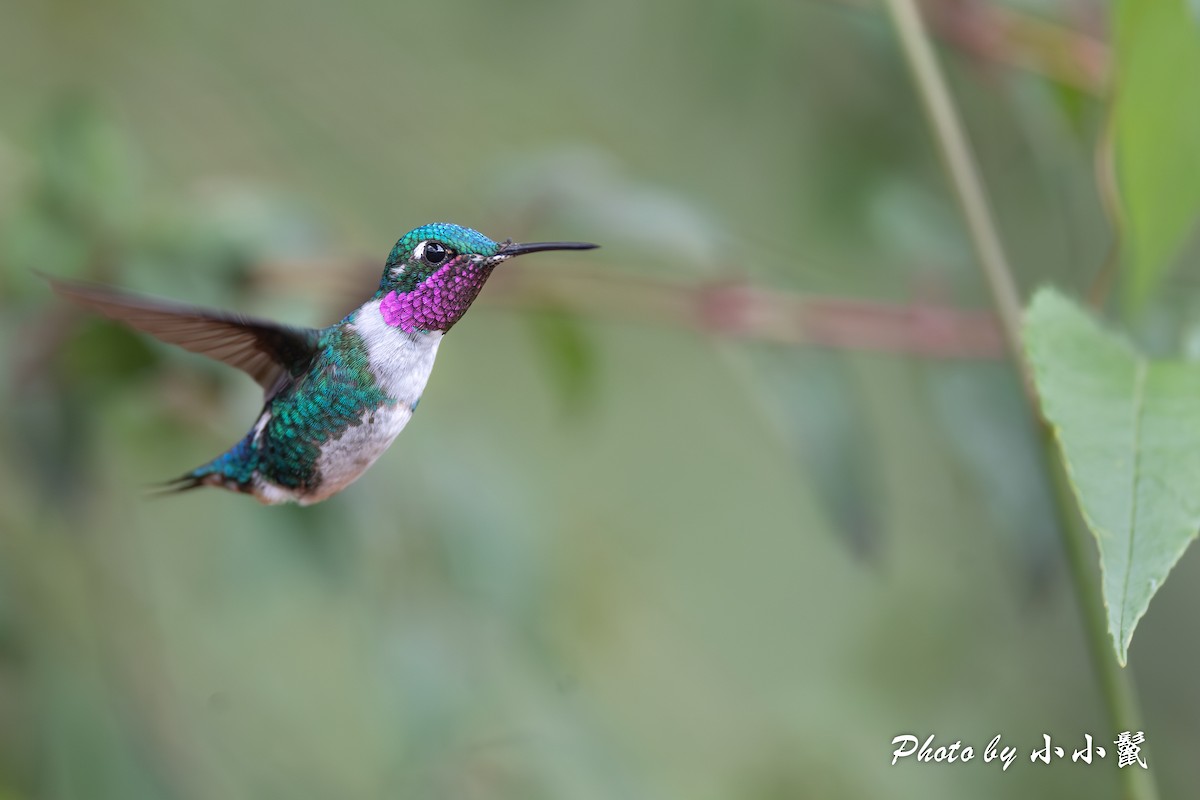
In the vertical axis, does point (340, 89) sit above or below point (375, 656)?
above

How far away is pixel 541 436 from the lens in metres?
4.23

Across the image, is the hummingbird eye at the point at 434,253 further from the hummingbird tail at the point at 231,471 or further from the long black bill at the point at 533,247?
the hummingbird tail at the point at 231,471

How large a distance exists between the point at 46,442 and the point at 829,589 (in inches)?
131

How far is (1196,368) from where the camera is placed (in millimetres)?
980

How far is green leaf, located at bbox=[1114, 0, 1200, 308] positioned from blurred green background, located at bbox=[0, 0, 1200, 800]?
33cm

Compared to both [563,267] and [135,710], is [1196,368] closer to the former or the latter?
[563,267]

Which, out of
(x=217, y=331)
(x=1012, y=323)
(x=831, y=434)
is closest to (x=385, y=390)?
(x=217, y=331)

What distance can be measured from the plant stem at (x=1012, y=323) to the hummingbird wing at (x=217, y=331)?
608 mm

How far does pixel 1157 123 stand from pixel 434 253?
2.42 feet

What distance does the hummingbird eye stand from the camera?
729 millimetres

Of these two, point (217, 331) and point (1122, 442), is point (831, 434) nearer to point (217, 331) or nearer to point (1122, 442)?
point (1122, 442)

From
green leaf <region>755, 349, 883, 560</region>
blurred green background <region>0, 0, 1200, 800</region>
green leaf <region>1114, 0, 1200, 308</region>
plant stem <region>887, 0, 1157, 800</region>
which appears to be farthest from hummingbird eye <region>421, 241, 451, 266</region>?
green leaf <region>755, 349, 883, 560</region>

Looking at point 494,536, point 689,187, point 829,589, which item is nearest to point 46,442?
point 494,536

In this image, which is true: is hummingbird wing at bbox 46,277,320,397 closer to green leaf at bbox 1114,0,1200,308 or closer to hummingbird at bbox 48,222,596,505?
hummingbird at bbox 48,222,596,505
